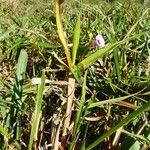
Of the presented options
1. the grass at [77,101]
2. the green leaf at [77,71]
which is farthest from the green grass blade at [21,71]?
the green leaf at [77,71]

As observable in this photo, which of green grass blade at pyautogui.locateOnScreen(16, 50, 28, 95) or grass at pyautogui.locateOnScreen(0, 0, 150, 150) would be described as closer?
grass at pyautogui.locateOnScreen(0, 0, 150, 150)

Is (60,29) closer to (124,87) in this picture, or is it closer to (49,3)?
(124,87)

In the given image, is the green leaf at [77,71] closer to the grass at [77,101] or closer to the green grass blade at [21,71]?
the grass at [77,101]

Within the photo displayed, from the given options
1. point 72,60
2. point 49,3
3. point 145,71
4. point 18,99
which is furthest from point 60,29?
point 49,3

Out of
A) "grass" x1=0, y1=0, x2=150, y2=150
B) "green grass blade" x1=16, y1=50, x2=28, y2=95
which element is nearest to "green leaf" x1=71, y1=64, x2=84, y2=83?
"grass" x1=0, y1=0, x2=150, y2=150

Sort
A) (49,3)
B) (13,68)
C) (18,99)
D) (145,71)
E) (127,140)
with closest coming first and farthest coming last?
1. (127,140)
2. (18,99)
3. (145,71)
4. (13,68)
5. (49,3)

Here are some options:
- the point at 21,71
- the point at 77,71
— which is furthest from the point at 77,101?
the point at 21,71

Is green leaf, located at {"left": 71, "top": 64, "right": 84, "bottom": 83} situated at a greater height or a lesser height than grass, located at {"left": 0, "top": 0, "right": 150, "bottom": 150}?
greater

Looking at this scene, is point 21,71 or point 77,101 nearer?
point 77,101

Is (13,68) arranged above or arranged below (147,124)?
above

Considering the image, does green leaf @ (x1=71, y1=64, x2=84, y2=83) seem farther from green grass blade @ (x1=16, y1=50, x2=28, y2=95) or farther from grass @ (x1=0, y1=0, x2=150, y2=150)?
green grass blade @ (x1=16, y1=50, x2=28, y2=95)

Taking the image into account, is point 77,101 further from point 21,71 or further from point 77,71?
point 21,71
